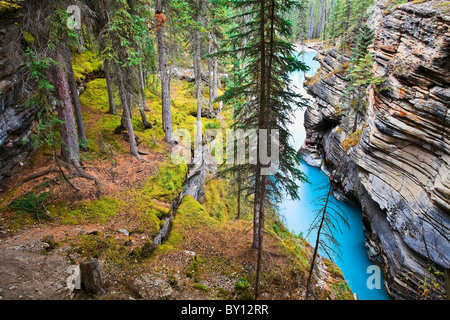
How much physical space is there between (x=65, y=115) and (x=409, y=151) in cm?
1851

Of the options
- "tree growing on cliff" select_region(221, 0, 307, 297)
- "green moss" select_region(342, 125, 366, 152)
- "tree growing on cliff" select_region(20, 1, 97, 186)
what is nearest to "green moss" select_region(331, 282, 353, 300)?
"tree growing on cliff" select_region(221, 0, 307, 297)

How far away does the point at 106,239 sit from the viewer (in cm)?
772

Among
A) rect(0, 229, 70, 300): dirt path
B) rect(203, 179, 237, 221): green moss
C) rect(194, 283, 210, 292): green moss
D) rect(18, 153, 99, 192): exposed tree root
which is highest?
rect(18, 153, 99, 192): exposed tree root

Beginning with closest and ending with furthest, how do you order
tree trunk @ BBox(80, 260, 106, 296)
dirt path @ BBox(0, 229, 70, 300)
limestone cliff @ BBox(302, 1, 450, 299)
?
dirt path @ BBox(0, 229, 70, 300) → tree trunk @ BBox(80, 260, 106, 296) → limestone cliff @ BBox(302, 1, 450, 299)

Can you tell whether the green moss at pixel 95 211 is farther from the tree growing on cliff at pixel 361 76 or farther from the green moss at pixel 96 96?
the tree growing on cliff at pixel 361 76

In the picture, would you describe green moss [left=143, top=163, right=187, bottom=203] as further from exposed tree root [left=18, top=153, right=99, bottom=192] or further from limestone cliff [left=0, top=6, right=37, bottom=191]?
limestone cliff [left=0, top=6, right=37, bottom=191]

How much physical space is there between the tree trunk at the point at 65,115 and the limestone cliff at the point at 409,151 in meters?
11.2

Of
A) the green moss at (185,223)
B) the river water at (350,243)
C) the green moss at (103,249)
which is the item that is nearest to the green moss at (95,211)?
the green moss at (103,249)

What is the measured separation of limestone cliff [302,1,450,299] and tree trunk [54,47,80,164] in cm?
1115

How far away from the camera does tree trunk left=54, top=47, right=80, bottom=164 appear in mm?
8797

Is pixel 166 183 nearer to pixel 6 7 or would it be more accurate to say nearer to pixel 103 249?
pixel 103 249

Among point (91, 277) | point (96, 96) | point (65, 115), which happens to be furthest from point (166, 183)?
point (96, 96)

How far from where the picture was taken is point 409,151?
1353 centimetres

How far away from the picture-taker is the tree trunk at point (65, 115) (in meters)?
8.80
